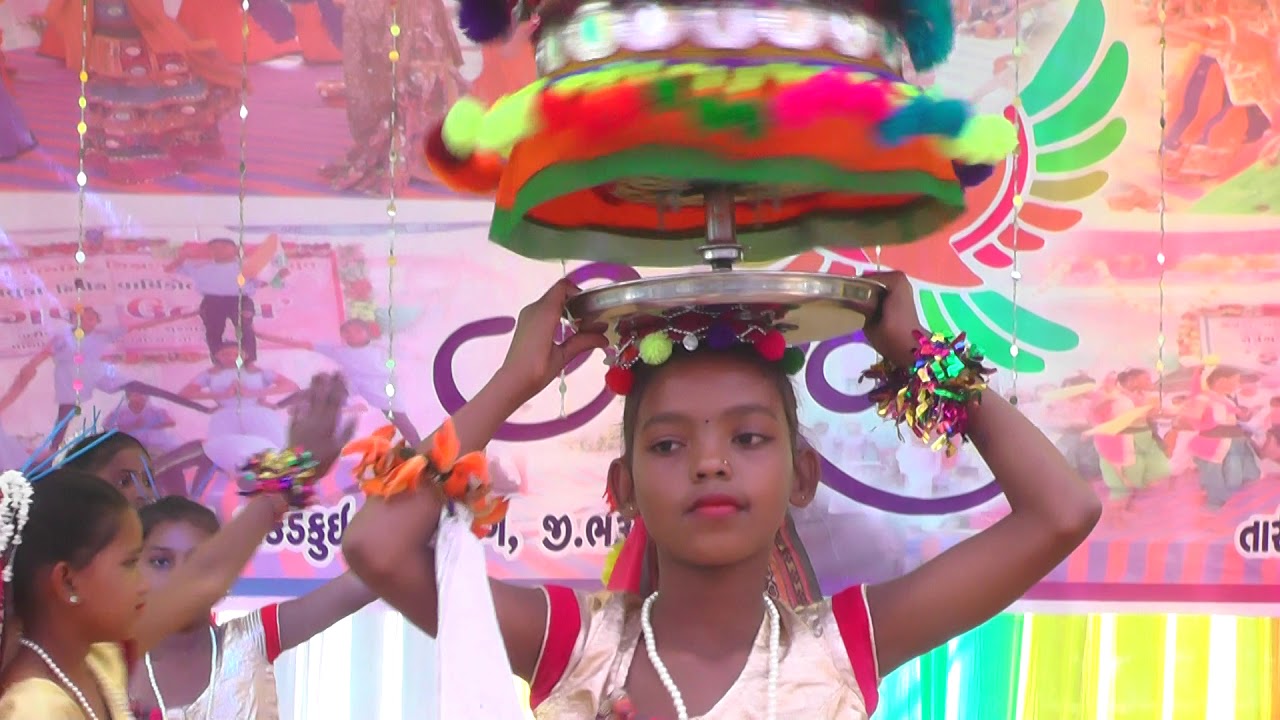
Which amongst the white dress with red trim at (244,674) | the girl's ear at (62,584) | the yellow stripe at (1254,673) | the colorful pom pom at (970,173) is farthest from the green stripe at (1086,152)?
the girl's ear at (62,584)

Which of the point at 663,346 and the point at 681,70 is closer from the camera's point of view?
the point at 681,70

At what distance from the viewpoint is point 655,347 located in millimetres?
2104

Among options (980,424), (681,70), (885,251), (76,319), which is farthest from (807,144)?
(76,319)

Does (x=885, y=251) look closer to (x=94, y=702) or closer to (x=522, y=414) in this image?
(x=522, y=414)

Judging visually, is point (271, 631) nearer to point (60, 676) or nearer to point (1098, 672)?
point (60, 676)

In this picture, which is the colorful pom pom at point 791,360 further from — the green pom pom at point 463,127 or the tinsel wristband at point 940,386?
the green pom pom at point 463,127

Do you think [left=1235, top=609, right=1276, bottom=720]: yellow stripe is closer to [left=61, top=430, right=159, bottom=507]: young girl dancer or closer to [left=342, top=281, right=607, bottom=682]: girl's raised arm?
[left=342, top=281, right=607, bottom=682]: girl's raised arm

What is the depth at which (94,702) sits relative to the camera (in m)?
2.63

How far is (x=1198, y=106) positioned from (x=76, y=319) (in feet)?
8.83

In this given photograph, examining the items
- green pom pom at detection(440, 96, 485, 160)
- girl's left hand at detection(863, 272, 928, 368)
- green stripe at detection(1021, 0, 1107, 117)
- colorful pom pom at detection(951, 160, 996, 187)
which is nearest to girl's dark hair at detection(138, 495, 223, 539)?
green pom pom at detection(440, 96, 485, 160)

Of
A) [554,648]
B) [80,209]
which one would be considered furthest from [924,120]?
[80,209]

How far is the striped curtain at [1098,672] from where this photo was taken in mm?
3508

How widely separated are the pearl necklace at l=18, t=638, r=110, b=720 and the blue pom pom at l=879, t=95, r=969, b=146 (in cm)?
166

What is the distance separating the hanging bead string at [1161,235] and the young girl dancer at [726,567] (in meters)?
1.48
